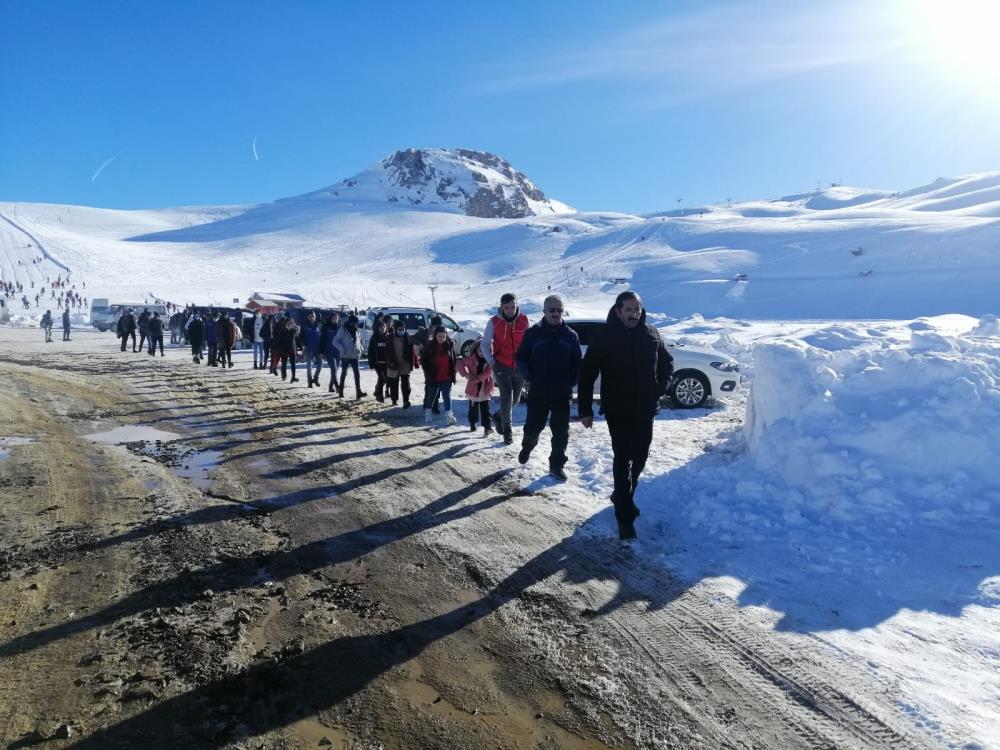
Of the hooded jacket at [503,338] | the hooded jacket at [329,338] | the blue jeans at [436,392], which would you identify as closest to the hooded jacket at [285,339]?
the hooded jacket at [329,338]

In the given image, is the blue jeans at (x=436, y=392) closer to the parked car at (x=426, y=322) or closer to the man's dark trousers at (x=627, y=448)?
the man's dark trousers at (x=627, y=448)

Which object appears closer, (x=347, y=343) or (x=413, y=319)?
(x=347, y=343)

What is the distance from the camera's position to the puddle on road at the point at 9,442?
7.60m

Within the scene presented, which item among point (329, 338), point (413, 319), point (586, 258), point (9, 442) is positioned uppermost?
point (586, 258)

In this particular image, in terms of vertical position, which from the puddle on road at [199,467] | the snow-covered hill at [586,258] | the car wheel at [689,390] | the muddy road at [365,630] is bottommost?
the muddy road at [365,630]

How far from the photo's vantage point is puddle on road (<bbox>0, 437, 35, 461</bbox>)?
7.60 m

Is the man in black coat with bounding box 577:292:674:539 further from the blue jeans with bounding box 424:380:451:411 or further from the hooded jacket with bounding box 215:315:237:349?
the hooded jacket with bounding box 215:315:237:349

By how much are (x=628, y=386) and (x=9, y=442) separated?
737cm

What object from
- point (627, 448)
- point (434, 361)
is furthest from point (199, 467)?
point (627, 448)

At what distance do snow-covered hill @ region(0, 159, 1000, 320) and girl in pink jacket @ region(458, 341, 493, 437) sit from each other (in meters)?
25.0

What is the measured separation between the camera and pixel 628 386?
5.24 m

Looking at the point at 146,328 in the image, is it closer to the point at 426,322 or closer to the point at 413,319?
the point at 413,319

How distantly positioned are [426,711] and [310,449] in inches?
221

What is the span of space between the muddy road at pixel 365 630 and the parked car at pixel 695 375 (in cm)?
596
